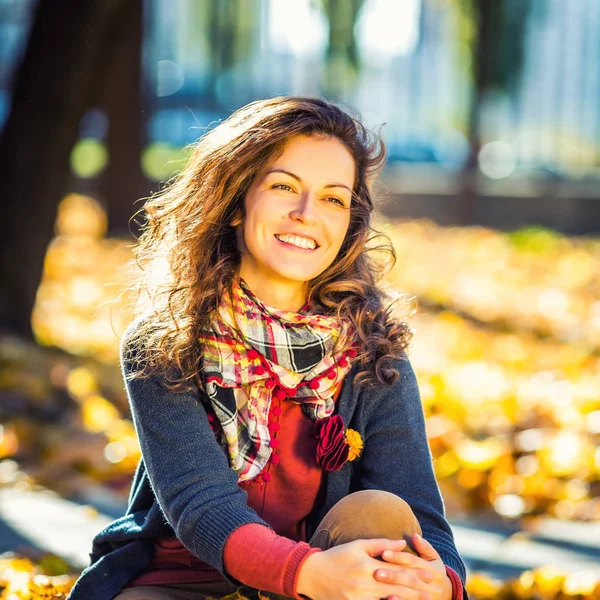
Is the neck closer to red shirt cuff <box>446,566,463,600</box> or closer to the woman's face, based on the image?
the woman's face

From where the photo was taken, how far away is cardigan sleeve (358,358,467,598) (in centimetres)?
226

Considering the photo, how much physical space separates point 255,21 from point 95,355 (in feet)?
37.8

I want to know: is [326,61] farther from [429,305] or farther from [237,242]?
[237,242]

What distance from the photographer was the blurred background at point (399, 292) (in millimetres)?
3395

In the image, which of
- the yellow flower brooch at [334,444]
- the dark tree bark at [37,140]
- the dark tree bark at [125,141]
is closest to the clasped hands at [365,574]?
the yellow flower brooch at [334,444]

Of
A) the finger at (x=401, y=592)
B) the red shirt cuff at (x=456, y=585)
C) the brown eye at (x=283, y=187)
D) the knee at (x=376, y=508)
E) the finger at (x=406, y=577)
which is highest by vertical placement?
the brown eye at (x=283, y=187)

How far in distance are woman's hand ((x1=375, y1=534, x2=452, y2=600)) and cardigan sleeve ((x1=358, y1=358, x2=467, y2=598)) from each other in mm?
250

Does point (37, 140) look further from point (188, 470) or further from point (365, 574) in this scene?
point (365, 574)

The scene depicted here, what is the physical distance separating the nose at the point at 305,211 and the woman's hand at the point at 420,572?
72 centimetres

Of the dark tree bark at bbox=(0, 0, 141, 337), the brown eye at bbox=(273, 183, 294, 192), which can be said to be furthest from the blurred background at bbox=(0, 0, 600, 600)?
the brown eye at bbox=(273, 183, 294, 192)

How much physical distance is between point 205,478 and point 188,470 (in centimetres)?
4

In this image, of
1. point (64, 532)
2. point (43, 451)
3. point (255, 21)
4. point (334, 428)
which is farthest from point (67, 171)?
point (255, 21)

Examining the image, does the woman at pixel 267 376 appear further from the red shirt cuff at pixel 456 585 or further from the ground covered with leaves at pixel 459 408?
the ground covered with leaves at pixel 459 408

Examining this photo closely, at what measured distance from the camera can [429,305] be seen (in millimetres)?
7551
